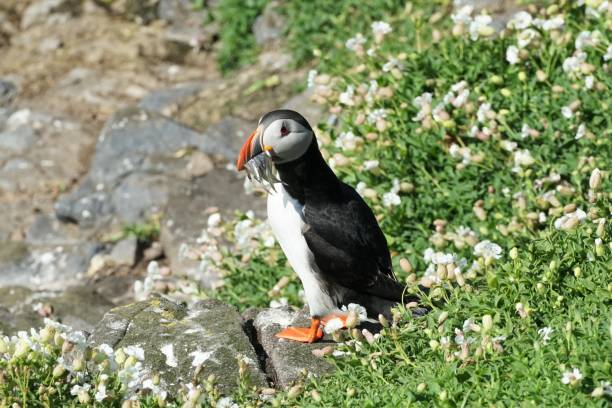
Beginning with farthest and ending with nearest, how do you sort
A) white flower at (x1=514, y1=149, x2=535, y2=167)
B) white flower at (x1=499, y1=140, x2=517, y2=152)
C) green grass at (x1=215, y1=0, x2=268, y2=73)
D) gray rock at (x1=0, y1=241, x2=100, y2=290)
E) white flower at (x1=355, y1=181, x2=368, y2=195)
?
green grass at (x1=215, y1=0, x2=268, y2=73)
gray rock at (x1=0, y1=241, x2=100, y2=290)
white flower at (x1=355, y1=181, x2=368, y2=195)
white flower at (x1=499, y1=140, x2=517, y2=152)
white flower at (x1=514, y1=149, x2=535, y2=167)

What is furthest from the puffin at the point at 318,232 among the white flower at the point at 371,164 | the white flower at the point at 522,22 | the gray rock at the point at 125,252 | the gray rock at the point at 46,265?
the gray rock at the point at 46,265

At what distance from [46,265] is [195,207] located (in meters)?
1.44

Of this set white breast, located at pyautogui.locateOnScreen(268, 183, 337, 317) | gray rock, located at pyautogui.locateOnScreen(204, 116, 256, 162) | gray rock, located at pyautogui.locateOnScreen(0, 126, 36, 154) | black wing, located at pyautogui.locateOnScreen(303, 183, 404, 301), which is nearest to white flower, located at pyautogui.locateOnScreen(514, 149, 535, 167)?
black wing, located at pyautogui.locateOnScreen(303, 183, 404, 301)

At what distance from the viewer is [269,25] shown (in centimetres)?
1081

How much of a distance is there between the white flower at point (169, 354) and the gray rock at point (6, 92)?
22.0 feet

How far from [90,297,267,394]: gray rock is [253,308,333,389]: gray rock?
97mm

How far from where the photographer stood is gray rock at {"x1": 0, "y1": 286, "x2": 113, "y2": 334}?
267 inches

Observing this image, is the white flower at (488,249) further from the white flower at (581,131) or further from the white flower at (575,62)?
the white flower at (575,62)

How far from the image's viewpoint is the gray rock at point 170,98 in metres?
10.3

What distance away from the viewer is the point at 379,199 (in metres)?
6.36

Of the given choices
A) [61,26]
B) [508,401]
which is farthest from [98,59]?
[508,401]

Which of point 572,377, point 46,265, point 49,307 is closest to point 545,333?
point 572,377

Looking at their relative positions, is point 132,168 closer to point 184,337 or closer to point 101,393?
point 184,337

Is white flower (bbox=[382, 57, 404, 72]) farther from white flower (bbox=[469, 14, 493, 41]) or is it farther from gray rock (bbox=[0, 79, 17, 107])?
gray rock (bbox=[0, 79, 17, 107])
